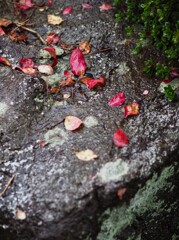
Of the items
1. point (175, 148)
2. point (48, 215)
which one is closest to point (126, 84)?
point (175, 148)

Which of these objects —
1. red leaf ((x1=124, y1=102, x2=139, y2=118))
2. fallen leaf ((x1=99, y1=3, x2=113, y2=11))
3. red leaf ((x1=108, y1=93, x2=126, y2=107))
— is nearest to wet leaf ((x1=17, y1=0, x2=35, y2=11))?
fallen leaf ((x1=99, y1=3, x2=113, y2=11))

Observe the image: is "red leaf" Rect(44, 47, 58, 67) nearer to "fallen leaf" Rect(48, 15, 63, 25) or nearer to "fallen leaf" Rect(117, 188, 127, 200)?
"fallen leaf" Rect(48, 15, 63, 25)

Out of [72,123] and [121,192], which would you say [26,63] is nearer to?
[72,123]

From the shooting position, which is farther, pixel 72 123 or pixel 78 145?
pixel 72 123

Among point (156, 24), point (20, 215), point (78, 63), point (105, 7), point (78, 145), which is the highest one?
point (156, 24)

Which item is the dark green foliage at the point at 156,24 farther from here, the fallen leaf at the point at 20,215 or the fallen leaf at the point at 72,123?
the fallen leaf at the point at 20,215

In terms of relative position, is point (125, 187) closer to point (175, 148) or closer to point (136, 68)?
point (175, 148)

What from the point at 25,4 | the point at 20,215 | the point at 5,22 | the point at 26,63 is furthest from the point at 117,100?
the point at 25,4

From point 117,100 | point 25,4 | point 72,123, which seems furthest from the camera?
point 25,4
